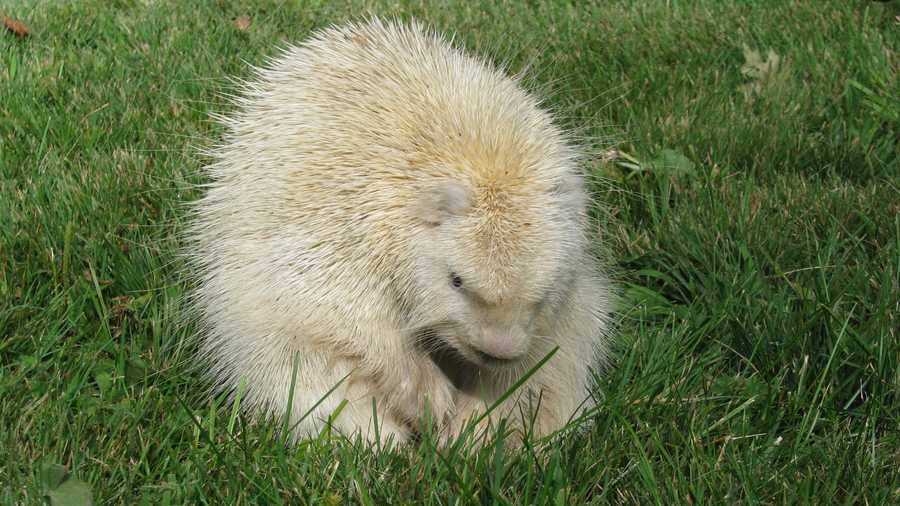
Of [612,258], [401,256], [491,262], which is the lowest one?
[612,258]

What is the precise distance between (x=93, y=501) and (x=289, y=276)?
0.94 m

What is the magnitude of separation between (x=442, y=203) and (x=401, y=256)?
243mm

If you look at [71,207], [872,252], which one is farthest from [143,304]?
[872,252]

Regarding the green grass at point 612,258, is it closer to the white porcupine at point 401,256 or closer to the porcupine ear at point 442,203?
the white porcupine at point 401,256

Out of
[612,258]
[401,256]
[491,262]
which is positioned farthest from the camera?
[612,258]

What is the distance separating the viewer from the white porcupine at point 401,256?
9.82 feet

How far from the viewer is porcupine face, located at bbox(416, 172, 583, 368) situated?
2.92 metres

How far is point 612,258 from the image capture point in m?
4.25

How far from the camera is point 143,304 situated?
12.3 ft

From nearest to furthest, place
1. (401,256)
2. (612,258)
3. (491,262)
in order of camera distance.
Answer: (491,262), (401,256), (612,258)

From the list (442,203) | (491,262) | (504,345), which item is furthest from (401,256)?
(504,345)

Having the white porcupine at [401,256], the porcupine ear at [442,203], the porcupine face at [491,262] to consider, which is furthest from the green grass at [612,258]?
the porcupine ear at [442,203]

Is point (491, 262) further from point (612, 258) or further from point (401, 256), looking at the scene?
point (612, 258)

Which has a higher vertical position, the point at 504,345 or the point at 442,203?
the point at 442,203
